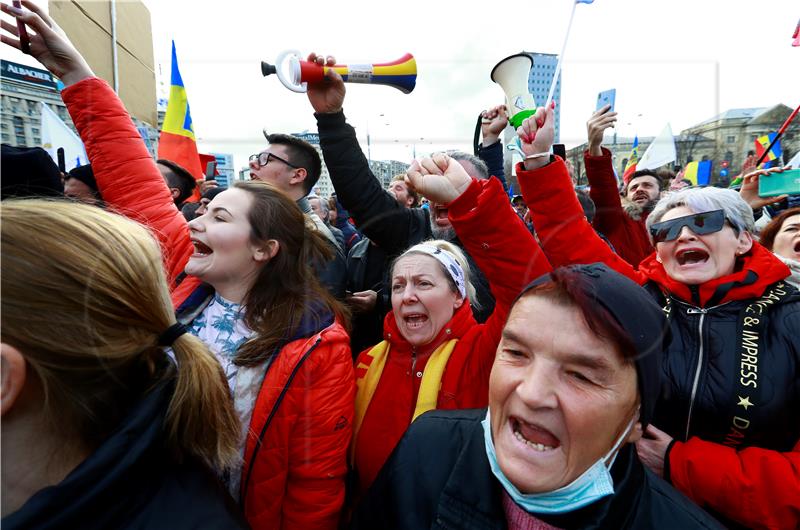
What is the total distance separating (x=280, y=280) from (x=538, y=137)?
1.33m

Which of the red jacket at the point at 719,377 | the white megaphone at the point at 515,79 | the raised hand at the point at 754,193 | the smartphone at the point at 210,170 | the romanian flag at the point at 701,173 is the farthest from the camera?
the romanian flag at the point at 701,173

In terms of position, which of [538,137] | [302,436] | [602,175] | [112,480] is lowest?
[302,436]

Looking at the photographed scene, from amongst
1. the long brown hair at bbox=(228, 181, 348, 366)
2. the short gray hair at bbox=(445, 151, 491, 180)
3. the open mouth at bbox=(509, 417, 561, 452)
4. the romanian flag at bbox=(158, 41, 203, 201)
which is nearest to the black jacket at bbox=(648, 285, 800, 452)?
the open mouth at bbox=(509, 417, 561, 452)

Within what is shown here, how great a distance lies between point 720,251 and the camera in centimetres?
180

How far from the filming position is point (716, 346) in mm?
1561

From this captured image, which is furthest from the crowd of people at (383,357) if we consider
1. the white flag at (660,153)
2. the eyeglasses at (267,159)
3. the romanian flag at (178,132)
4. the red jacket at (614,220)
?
the white flag at (660,153)

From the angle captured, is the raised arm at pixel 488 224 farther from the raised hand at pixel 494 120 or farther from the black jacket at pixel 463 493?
the raised hand at pixel 494 120

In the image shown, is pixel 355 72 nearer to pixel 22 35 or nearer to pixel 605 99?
pixel 22 35

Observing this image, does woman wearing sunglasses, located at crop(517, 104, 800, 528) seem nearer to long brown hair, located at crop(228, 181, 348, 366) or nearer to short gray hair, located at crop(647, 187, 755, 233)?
short gray hair, located at crop(647, 187, 755, 233)

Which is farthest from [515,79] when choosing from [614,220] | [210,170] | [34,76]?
[34,76]

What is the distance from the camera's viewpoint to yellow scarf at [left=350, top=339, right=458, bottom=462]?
173cm

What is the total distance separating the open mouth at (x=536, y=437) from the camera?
1.08 meters

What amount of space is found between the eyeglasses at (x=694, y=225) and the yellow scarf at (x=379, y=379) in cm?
113

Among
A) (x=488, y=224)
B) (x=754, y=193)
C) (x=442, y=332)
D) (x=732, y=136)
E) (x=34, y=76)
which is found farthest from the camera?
(x=732, y=136)
